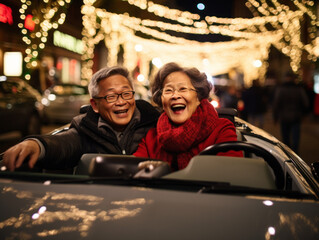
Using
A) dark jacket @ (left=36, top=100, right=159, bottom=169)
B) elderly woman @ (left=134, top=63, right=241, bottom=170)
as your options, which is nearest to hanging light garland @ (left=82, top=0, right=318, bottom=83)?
dark jacket @ (left=36, top=100, right=159, bottom=169)

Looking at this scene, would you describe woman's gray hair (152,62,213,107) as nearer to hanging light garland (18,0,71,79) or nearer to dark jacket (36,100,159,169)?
dark jacket (36,100,159,169)

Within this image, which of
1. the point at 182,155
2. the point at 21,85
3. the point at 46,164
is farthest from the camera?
the point at 21,85

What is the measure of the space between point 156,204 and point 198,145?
4.13ft

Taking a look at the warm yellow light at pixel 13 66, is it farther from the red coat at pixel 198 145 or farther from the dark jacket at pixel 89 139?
the red coat at pixel 198 145

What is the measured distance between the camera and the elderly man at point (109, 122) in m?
3.19

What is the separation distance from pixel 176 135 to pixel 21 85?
930cm

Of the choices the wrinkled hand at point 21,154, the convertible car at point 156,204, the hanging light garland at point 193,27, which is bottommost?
the convertible car at point 156,204

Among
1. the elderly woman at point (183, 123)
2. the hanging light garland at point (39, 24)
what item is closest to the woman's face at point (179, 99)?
the elderly woman at point (183, 123)

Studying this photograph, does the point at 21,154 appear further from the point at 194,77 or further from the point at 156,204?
the point at 194,77

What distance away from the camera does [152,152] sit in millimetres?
3273

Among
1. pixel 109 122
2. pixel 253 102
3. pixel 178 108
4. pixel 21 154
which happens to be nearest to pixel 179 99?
pixel 178 108

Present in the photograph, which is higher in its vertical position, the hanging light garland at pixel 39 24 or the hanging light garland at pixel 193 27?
the hanging light garland at pixel 193 27

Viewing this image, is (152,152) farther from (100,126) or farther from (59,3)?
(59,3)

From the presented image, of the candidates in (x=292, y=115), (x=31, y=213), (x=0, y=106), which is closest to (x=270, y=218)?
(x=31, y=213)
